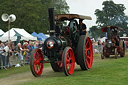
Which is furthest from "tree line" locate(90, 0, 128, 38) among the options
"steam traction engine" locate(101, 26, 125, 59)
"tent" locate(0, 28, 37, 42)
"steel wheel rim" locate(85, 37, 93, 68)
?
"steel wheel rim" locate(85, 37, 93, 68)

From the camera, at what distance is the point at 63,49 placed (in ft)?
34.4

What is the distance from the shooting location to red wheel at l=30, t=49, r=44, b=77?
9766 mm

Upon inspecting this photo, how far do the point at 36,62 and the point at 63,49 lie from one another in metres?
1.12

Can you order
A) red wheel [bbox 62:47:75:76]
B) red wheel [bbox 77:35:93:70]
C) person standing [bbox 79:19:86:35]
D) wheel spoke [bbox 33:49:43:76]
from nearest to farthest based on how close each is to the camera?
red wheel [bbox 62:47:75:76] < wheel spoke [bbox 33:49:43:76] < red wheel [bbox 77:35:93:70] < person standing [bbox 79:19:86:35]

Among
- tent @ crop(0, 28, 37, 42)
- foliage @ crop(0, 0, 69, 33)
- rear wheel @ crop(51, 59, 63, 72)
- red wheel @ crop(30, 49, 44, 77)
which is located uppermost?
foliage @ crop(0, 0, 69, 33)

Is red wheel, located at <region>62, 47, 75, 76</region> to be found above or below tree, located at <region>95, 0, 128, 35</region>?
below

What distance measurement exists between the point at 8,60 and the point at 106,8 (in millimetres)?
67655

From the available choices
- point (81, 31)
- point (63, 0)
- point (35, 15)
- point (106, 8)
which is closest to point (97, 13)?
point (106, 8)

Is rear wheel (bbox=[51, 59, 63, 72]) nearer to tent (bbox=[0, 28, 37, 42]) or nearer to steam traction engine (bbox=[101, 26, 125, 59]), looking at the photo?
steam traction engine (bbox=[101, 26, 125, 59])

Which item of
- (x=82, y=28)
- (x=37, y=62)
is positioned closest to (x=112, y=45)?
(x=82, y=28)

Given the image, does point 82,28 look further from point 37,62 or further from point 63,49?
point 37,62

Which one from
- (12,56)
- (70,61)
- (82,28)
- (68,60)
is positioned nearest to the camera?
(68,60)

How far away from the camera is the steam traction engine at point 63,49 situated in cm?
991

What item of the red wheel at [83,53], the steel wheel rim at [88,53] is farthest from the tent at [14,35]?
the red wheel at [83,53]
